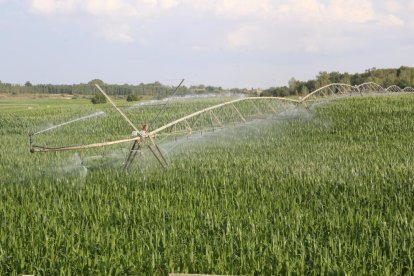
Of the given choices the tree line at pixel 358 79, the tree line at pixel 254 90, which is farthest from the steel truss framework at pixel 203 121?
the tree line at pixel 358 79

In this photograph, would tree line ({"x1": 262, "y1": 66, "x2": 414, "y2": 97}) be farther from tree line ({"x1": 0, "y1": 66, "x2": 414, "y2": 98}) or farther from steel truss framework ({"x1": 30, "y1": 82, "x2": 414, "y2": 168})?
steel truss framework ({"x1": 30, "y1": 82, "x2": 414, "y2": 168})

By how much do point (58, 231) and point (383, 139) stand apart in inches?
582

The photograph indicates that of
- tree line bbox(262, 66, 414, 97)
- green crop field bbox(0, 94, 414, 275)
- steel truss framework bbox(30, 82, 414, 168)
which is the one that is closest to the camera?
green crop field bbox(0, 94, 414, 275)

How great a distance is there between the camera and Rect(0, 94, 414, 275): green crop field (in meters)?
5.81

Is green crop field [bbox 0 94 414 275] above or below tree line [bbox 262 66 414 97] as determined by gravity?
below

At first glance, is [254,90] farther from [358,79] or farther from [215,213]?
[358,79]

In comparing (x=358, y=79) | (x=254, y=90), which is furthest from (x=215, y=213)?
(x=358, y=79)

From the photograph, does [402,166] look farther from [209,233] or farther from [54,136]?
[54,136]

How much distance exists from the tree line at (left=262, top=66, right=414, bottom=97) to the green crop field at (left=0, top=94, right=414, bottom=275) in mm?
49917

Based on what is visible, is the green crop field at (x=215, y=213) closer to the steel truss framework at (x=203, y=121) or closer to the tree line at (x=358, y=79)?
the steel truss framework at (x=203, y=121)

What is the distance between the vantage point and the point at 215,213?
7.85 metres

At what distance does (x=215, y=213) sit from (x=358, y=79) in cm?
6913

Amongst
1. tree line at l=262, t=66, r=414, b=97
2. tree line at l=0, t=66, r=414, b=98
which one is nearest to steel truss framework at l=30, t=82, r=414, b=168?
tree line at l=0, t=66, r=414, b=98

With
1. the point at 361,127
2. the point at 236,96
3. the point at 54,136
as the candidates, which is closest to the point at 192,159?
the point at 236,96
